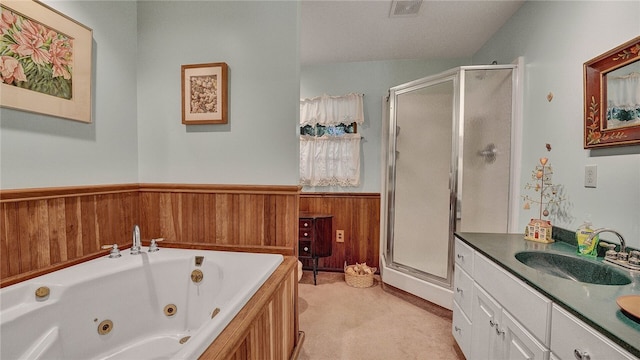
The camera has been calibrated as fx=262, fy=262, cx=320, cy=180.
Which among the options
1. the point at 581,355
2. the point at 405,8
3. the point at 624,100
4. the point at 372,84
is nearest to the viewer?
the point at 581,355

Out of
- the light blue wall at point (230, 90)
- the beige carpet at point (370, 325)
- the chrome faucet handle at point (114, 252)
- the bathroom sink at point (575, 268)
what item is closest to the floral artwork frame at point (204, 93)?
the light blue wall at point (230, 90)

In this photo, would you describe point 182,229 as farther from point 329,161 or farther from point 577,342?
point 577,342

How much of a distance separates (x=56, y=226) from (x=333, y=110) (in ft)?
8.25

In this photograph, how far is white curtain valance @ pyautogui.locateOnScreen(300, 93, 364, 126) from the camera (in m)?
2.99

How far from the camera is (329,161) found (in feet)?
10.1

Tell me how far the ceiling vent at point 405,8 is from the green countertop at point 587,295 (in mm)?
1772

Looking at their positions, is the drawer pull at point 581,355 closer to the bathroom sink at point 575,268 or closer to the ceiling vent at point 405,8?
the bathroom sink at point 575,268

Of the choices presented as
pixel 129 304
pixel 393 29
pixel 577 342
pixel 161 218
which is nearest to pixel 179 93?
pixel 161 218

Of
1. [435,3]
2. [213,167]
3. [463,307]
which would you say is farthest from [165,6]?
[463,307]

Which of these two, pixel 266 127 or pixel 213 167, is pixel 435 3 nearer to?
pixel 266 127

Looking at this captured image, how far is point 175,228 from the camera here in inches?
70.1

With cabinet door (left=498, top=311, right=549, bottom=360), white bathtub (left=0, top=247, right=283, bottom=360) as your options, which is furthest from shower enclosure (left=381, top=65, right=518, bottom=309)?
white bathtub (left=0, top=247, right=283, bottom=360)

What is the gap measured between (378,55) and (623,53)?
2.03 meters

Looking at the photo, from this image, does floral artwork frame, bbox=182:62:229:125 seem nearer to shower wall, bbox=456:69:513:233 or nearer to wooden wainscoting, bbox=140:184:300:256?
wooden wainscoting, bbox=140:184:300:256
